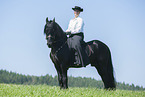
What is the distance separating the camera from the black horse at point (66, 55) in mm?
8673

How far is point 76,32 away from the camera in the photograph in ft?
31.1

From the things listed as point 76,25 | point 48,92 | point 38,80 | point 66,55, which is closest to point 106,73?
point 66,55

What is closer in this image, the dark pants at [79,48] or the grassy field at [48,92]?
the grassy field at [48,92]

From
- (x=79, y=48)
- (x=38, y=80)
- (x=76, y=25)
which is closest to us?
(x=79, y=48)

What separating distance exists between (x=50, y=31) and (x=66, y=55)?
55.2 inches

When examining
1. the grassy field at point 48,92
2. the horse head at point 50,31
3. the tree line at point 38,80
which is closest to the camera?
the grassy field at point 48,92

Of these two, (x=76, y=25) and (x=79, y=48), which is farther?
(x=76, y=25)

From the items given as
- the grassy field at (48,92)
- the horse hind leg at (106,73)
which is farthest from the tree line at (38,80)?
the grassy field at (48,92)

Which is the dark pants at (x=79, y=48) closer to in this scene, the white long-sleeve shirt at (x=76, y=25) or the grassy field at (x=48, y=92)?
the white long-sleeve shirt at (x=76, y=25)

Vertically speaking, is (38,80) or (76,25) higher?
(76,25)

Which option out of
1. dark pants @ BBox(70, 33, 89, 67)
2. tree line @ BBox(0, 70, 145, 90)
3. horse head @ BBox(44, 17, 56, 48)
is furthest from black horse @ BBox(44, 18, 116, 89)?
tree line @ BBox(0, 70, 145, 90)

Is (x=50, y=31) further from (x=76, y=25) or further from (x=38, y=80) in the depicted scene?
(x=38, y=80)

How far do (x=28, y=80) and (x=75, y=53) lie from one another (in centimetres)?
4699

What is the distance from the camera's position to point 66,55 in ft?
30.0
